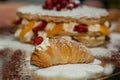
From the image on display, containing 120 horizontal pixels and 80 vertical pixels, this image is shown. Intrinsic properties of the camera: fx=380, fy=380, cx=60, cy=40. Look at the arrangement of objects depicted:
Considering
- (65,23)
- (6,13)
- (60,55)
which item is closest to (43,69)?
(60,55)

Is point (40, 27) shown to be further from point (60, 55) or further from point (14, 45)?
point (60, 55)

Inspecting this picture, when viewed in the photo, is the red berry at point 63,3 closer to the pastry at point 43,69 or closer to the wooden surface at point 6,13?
the pastry at point 43,69

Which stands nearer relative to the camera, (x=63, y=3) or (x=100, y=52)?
(x=100, y=52)

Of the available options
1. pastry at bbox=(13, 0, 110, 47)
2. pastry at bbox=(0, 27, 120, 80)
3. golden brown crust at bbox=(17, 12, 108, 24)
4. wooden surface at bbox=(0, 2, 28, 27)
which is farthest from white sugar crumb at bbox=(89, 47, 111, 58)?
wooden surface at bbox=(0, 2, 28, 27)

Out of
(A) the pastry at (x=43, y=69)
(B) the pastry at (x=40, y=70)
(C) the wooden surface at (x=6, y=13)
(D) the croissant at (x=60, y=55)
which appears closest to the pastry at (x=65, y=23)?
(A) the pastry at (x=43, y=69)

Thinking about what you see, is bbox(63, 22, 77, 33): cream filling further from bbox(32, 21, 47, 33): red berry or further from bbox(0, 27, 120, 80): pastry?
bbox(0, 27, 120, 80): pastry

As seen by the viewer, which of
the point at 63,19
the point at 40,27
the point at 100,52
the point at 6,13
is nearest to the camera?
the point at 100,52
